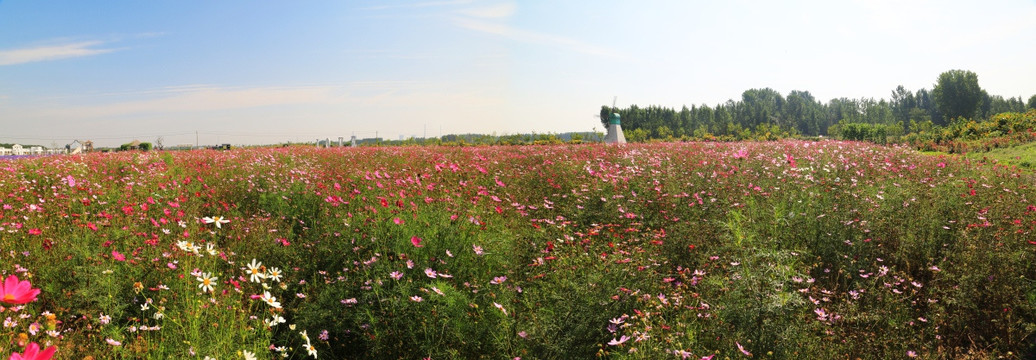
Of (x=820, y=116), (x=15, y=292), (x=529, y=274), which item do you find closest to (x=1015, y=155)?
(x=529, y=274)

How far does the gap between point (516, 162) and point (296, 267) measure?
17.3 feet

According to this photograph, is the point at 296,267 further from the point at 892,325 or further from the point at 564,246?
the point at 892,325

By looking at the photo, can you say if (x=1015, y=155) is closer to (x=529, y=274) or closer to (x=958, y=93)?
(x=529, y=274)

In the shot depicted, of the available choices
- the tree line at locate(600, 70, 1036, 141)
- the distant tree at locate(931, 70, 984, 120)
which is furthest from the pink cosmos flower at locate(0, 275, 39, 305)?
the distant tree at locate(931, 70, 984, 120)

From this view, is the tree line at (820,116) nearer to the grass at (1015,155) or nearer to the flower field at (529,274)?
the grass at (1015,155)

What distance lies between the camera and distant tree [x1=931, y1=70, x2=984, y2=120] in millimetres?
56750

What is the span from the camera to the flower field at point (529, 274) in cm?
290

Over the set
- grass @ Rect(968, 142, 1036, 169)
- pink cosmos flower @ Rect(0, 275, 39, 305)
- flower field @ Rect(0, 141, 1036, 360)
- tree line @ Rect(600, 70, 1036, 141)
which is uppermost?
tree line @ Rect(600, 70, 1036, 141)

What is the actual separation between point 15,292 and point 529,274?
2.98 m

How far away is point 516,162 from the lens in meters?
8.86

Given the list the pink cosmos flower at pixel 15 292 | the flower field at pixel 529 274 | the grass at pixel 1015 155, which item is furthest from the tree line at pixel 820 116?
the pink cosmos flower at pixel 15 292

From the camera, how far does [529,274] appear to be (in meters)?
3.73

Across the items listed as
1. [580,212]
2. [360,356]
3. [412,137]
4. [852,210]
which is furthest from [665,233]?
[412,137]

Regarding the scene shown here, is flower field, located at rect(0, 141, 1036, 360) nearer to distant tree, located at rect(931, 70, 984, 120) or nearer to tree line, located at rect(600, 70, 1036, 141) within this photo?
tree line, located at rect(600, 70, 1036, 141)
